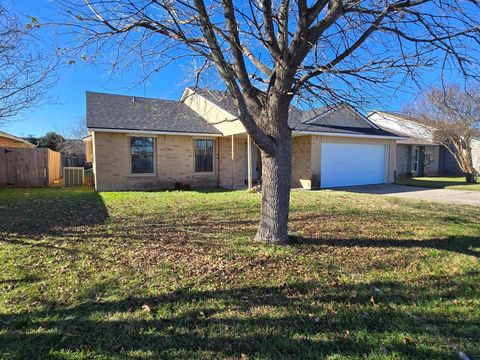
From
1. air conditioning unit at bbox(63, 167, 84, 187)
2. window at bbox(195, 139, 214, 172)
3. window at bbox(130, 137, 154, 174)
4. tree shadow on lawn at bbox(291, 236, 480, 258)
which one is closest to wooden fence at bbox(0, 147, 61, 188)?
air conditioning unit at bbox(63, 167, 84, 187)

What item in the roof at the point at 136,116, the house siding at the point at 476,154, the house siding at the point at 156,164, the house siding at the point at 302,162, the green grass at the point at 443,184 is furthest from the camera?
the house siding at the point at 476,154

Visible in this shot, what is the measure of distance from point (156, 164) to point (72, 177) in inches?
207

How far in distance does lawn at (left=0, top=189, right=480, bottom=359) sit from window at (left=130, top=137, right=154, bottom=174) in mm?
7354

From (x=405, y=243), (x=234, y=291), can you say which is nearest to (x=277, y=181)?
(x=234, y=291)

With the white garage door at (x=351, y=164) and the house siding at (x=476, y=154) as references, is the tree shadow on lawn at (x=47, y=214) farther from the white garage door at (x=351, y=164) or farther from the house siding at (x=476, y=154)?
the house siding at (x=476, y=154)

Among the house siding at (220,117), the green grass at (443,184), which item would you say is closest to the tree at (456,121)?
the green grass at (443,184)

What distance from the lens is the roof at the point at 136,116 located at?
43.5 feet

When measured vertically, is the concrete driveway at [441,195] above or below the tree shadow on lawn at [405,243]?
above

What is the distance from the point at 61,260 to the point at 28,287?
0.83 meters

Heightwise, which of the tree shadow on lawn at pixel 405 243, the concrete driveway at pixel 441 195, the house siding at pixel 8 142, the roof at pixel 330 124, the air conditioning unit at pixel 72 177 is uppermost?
the roof at pixel 330 124

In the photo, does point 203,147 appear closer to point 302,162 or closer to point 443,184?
point 302,162

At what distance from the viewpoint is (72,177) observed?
15.9 meters

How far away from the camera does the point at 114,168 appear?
1334 centimetres

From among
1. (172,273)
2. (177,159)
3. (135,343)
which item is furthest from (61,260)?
(177,159)
